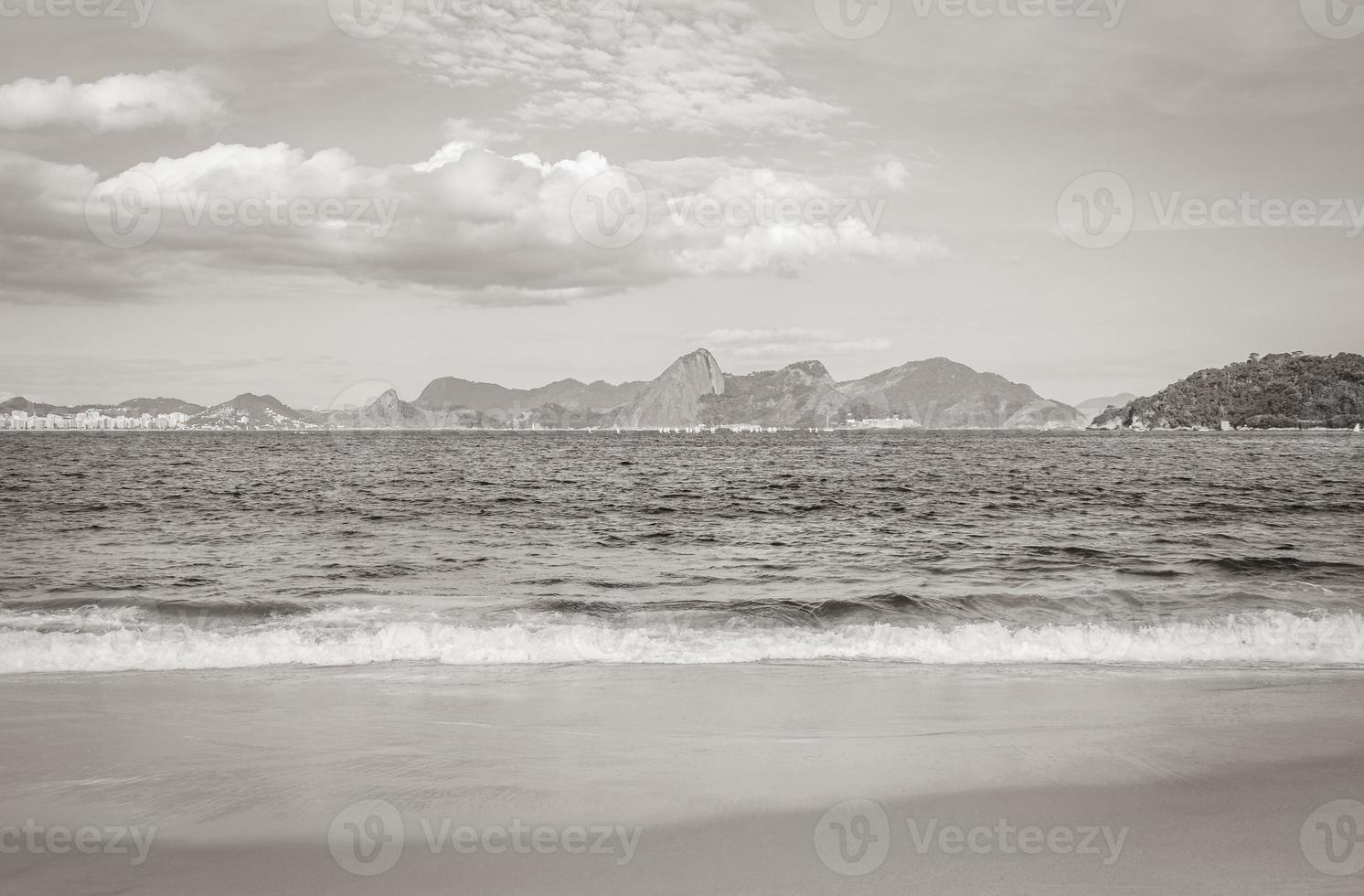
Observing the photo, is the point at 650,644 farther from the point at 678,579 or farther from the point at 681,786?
the point at 678,579

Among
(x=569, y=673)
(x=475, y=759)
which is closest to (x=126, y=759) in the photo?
(x=475, y=759)

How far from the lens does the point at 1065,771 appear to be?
682cm

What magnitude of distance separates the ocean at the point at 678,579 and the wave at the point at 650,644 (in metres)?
0.05

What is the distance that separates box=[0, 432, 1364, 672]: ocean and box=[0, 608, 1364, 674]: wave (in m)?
0.05

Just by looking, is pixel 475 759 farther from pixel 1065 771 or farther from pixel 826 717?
pixel 1065 771

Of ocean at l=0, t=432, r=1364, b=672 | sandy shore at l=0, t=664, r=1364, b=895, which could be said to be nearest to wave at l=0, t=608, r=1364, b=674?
ocean at l=0, t=432, r=1364, b=672

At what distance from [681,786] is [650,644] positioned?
5.55m

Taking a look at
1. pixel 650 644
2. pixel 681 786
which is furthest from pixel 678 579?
pixel 681 786

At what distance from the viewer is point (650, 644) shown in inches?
471

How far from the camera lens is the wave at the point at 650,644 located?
436 inches

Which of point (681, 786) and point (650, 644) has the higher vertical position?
point (681, 786)

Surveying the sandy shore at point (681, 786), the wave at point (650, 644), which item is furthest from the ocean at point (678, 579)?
the sandy shore at point (681, 786)

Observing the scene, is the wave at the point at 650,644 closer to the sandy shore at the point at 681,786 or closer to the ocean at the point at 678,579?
the ocean at the point at 678,579

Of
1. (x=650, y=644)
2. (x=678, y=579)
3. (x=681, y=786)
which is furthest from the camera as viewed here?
(x=678, y=579)
